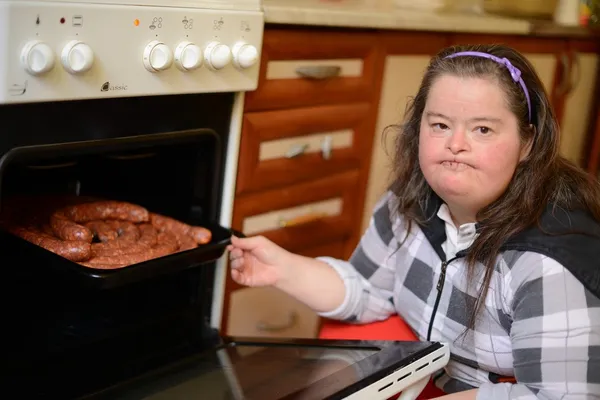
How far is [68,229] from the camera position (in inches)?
40.3

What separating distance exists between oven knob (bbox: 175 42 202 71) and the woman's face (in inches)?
14.1

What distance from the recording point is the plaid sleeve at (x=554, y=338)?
1.02 m

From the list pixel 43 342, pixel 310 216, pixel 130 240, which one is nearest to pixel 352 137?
pixel 310 216

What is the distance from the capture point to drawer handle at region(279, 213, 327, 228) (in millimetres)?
1462

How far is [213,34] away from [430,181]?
1.29 feet

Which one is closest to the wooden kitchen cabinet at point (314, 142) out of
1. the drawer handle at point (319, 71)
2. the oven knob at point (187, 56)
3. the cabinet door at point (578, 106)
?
the drawer handle at point (319, 71)

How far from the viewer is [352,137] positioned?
1.58m

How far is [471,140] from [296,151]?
17.2 inches

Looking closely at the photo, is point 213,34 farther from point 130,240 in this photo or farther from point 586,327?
point 586,327

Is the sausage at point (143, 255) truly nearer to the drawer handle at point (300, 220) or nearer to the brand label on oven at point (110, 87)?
the brand label on oven at point (110, 87)

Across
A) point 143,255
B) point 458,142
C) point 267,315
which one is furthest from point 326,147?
point 143,255

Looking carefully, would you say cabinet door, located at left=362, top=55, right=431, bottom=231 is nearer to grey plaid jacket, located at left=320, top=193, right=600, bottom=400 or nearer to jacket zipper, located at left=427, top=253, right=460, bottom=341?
grey plaid jacket, located at left=320, top=193, right=600, bottom=400

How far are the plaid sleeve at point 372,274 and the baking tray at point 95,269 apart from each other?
33 cm

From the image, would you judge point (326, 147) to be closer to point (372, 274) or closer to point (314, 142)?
point (314, 142)
